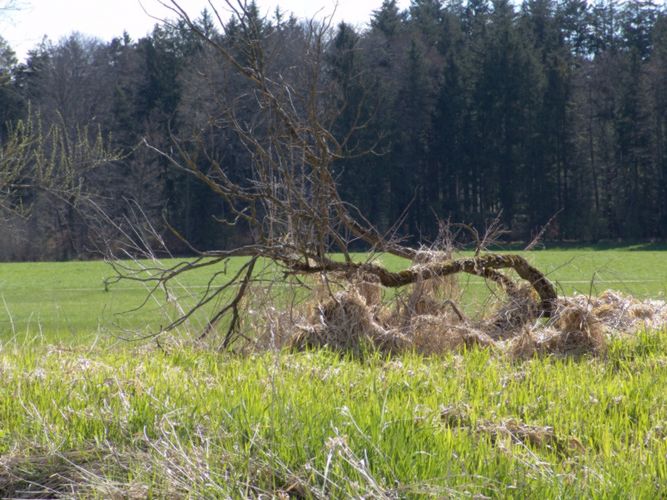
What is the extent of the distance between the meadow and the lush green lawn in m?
2.54

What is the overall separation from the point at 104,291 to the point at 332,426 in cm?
1693

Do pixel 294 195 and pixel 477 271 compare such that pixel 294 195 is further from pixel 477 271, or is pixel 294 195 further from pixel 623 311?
pixel 623 311

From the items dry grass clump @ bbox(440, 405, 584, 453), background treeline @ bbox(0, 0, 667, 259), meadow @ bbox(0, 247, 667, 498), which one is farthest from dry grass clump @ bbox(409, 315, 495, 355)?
background treeline @ bbox(0, 0, 667, 259)

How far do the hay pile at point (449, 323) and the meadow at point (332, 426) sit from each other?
51 cm

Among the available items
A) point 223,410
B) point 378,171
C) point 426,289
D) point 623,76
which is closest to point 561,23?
point 623,76

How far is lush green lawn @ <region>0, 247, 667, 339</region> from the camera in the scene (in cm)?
1012

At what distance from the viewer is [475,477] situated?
3479 millimetres

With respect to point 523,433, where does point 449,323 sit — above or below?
above

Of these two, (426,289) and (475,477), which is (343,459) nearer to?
(475,477)

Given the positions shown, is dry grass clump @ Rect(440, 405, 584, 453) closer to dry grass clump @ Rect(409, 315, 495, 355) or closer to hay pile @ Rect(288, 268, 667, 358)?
hay pile @ Rect(288, 268, 667, 358)

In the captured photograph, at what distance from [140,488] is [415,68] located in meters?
52.3

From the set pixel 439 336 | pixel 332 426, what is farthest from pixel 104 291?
pixel 332 426

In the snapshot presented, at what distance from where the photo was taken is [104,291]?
786 inches

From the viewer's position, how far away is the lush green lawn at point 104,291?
33.2 ft
